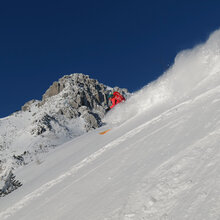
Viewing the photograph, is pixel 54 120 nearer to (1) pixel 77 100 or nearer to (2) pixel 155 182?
(1) pixel 77 100

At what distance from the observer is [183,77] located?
454 inches

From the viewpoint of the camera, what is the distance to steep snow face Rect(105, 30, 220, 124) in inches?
404

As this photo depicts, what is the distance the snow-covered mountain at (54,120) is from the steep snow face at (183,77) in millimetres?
18538

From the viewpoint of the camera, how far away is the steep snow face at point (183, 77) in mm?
10273

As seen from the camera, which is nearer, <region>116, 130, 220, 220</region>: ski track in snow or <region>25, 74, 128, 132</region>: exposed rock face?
<region>116, 130, 220, 220</region>: ski track in snow

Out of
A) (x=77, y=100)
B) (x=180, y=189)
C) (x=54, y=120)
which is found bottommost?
(x=180, y=189)

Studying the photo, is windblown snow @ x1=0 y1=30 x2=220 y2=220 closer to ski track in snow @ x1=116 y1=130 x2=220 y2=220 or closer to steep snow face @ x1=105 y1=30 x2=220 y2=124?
ski track in snow @ x1=116 y1=130 x2=220 y2=220

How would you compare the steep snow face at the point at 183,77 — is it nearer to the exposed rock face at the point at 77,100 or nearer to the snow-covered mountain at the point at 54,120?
the snow-covered mountain at the point at 54,120

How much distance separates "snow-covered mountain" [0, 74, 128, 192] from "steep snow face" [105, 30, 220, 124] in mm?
18538

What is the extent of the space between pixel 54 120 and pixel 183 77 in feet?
122

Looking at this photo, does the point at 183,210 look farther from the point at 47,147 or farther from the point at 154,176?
the point at 47,147

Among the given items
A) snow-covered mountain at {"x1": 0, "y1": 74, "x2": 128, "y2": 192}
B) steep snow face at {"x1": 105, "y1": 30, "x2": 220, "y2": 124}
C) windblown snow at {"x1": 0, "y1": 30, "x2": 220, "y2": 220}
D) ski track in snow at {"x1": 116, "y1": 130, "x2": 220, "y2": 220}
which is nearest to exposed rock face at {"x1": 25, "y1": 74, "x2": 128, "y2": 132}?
snow-covered mountain at {"x1": 0, "y1": 74, "x2": 128, "y2": 192}

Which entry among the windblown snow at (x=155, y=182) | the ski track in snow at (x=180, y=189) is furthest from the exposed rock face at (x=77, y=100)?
the ski track in snow at (x=180, y=189)

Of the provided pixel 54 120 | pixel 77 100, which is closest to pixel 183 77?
pixel 54 120
